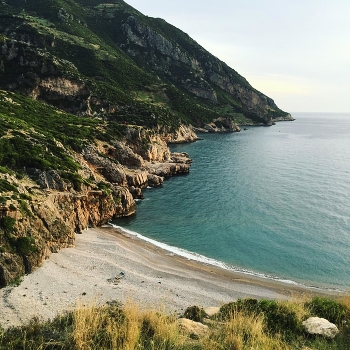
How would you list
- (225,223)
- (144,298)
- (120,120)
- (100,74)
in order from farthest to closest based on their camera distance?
1. (100,74)
2. (120,120)
3. (225,223)
4. (144,298)

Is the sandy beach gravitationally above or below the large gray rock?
below

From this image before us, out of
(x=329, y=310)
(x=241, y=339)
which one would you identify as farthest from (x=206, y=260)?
(x=241, y=339)

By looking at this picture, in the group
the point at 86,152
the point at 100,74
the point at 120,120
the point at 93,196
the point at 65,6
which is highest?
the point at 65,6

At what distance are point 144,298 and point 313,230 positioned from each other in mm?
28248

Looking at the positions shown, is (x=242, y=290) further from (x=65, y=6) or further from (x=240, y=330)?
(x=65, y=6)

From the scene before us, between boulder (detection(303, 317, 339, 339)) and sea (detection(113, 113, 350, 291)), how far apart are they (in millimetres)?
21034

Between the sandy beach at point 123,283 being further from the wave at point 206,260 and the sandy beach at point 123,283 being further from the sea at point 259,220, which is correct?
the sea at point 259,220

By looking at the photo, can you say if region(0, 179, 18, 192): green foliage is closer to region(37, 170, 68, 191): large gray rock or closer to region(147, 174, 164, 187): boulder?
region(37, 170, 68, 191): large gray rock

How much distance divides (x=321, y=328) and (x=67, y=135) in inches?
2295

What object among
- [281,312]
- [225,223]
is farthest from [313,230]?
[281,312]

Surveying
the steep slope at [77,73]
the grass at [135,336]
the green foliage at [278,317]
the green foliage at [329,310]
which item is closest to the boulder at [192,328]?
the grass at [135,336]

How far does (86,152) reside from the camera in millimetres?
54781

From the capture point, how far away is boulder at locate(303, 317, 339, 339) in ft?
32.3

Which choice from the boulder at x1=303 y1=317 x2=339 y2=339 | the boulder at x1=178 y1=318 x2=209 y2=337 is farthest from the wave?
the boulder at x1=178 y1=318 x2=209 y2=337
